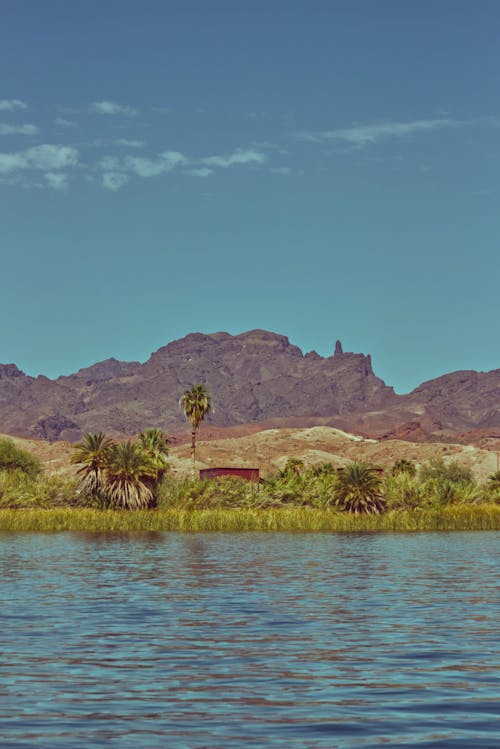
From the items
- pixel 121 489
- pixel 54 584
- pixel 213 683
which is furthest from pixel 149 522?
pixel 213 683

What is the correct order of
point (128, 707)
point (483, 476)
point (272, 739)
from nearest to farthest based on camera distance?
point (272, 739)
point (128, 707)
point (483, 476)

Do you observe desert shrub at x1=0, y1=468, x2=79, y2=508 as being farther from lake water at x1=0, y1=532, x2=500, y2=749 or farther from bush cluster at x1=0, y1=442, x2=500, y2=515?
lake water at x1=0, y1=532, x2=500, y2=749

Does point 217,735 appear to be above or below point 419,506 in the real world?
below

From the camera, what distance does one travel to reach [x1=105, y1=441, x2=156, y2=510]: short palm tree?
82.6 meters

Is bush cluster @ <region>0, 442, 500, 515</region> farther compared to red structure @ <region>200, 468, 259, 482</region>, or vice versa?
red structure @ <region>200, 468, 259, 482</region>

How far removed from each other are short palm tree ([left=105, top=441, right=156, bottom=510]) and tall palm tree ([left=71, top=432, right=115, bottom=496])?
500 mm

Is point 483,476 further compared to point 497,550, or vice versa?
point 483,476

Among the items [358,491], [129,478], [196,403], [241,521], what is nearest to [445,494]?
[358,491]

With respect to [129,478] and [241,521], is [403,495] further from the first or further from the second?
[129,478]

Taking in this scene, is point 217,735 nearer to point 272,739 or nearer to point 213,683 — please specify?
point 272,739

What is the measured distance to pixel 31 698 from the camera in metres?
15.2

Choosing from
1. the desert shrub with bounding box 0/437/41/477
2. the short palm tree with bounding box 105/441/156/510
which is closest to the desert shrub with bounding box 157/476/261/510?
the short palm tree with bounding box 105/441/156/510

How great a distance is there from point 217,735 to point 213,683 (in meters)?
3.86

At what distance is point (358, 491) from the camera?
8312 cm
